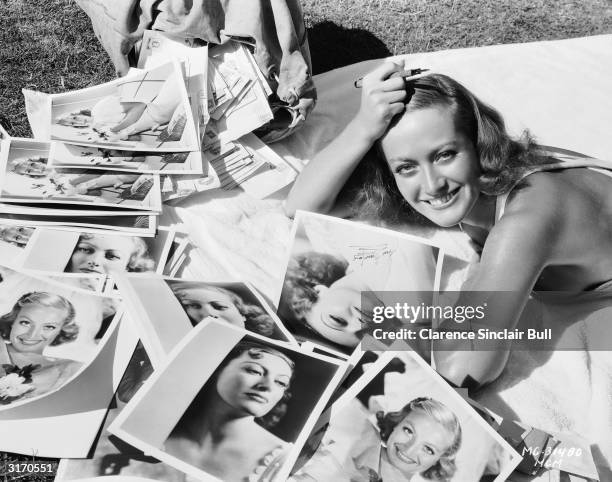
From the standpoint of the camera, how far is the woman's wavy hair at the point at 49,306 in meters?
1.53

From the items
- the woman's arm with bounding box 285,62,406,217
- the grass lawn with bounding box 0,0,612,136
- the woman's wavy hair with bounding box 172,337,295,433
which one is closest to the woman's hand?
the woman's arm with bounding box 285,62,406,217

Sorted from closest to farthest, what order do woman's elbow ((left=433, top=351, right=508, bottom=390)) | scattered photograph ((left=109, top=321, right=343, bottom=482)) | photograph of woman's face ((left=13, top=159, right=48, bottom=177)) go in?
scattered photograph ((left=109, top=321, right=343, bottom=482)) → woman's elbow ((left=433, top=351, right=508, bottom=390)) → photograph of woman's face ((left=13, top=159, right=48, bottom=177))

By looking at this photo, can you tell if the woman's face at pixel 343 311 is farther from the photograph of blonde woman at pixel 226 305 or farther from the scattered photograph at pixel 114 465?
the scattered photograph at pixel 114 465

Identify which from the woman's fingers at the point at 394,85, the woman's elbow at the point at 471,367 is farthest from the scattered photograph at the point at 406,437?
the woman's fingers at the point at 394,85

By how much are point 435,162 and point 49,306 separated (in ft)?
3.29

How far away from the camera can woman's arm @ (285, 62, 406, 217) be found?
1677 millimetres

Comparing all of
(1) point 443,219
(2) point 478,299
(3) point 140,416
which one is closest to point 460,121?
(1) point 443,219

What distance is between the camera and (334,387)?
1414mm

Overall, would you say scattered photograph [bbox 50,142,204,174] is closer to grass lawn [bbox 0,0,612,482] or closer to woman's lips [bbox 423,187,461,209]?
grass lawn [bbox 0,0,612,482]

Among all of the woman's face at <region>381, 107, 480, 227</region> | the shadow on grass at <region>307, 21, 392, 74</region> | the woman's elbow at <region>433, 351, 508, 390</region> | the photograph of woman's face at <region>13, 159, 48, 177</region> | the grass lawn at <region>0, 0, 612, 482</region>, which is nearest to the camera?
the woman's elbow at <region>433, 351, 508, 390</region>

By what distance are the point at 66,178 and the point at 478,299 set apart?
1166mm

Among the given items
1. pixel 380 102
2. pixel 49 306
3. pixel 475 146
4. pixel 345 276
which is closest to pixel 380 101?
pixel 380 102

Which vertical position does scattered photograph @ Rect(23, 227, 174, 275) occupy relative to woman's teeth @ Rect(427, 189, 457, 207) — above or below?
below

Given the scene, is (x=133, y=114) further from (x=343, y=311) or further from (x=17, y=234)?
(x=343, y=311)
